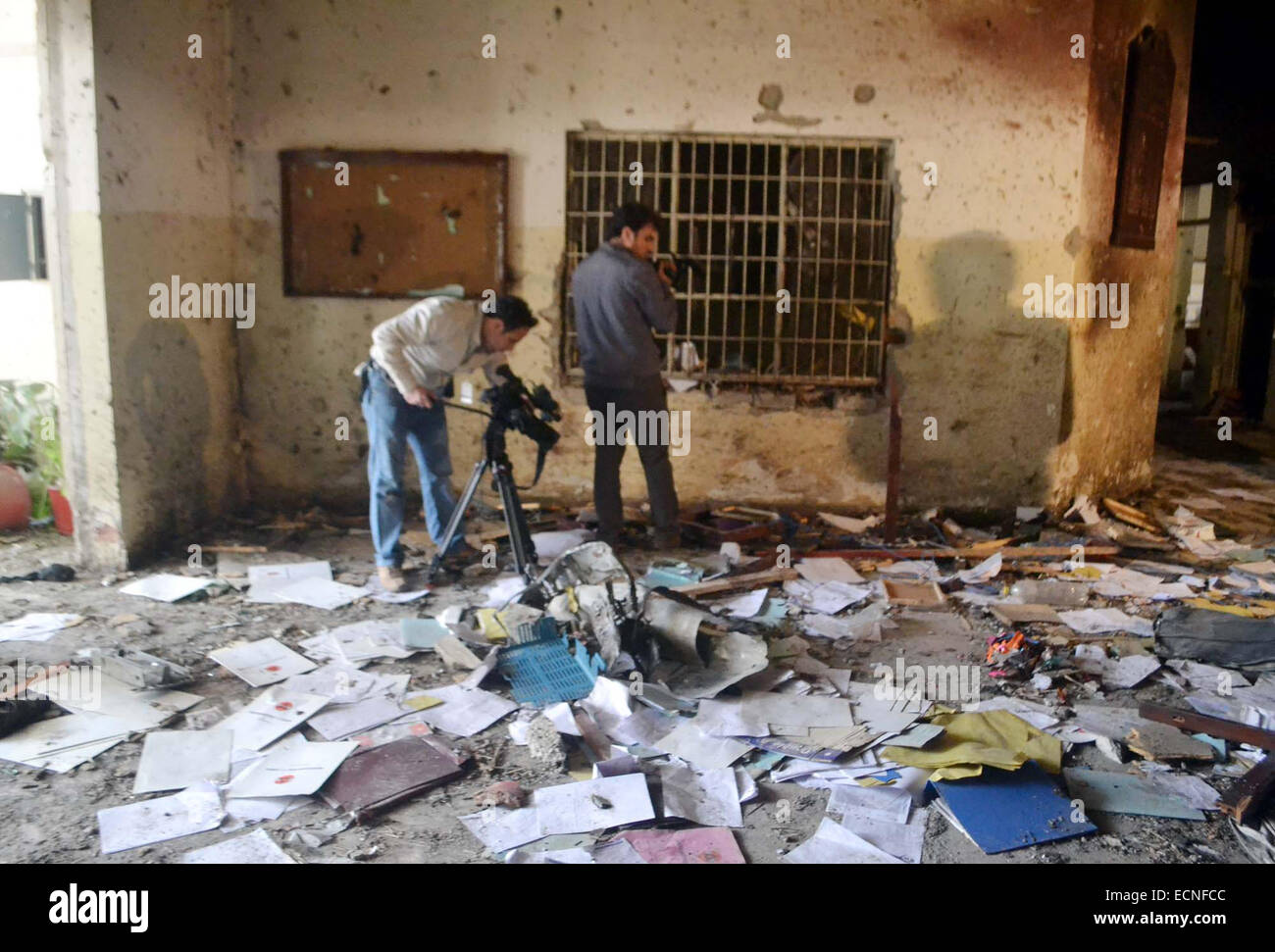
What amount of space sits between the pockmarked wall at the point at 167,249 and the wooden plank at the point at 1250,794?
17.0 feet

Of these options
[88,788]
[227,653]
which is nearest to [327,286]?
[227,653]

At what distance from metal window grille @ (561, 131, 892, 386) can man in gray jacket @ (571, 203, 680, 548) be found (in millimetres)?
753

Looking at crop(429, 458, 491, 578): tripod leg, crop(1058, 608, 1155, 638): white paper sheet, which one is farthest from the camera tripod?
crop(1058, 608, 1155, 638): white paper sheet

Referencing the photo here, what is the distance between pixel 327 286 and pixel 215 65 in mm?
1469

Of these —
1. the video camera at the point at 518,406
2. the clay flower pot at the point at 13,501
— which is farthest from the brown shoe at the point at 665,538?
the clay flower pot at the point at 13,501

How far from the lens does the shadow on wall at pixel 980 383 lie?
21.5ft

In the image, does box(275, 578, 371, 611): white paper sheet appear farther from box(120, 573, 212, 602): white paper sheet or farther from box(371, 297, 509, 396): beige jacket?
box(371, 297, 509, 396): beige jacket

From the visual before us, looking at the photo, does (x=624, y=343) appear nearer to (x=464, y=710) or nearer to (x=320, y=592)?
(x=320, y=592)

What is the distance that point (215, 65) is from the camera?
20.2 ft

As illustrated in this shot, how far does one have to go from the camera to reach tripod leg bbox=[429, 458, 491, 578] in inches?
199

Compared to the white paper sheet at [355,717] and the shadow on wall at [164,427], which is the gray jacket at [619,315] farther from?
the white paper sheet at [355,717]
